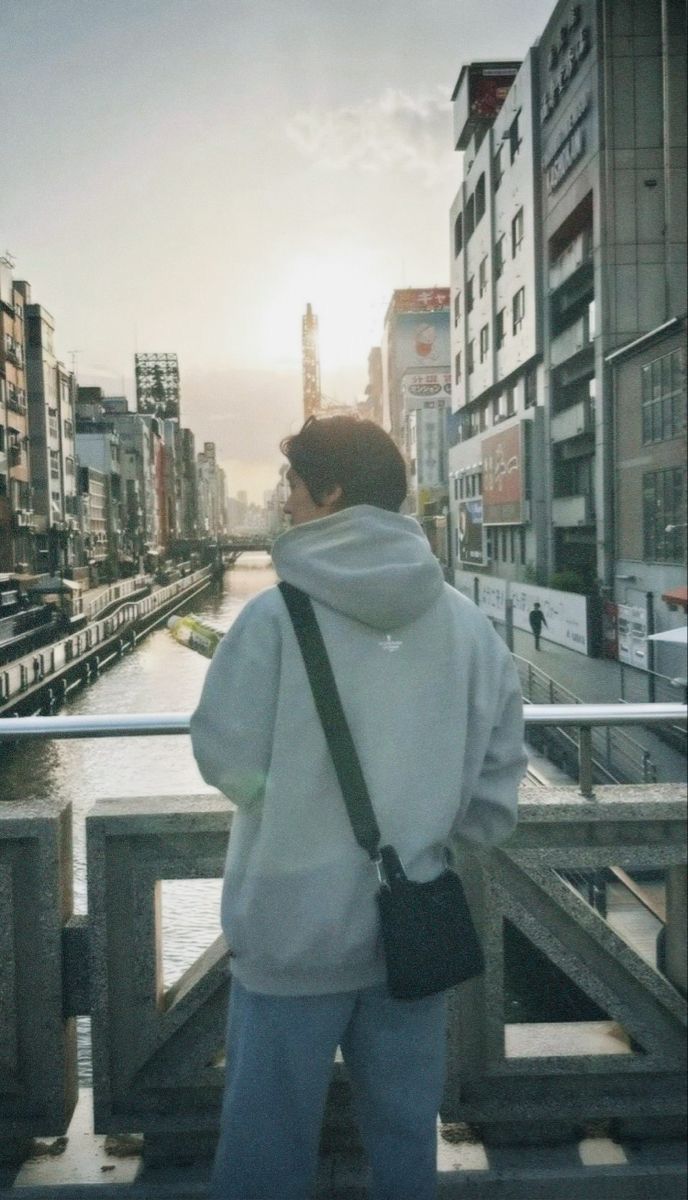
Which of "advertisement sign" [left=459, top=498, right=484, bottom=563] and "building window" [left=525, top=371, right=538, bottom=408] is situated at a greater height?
"building window" [left=525, top=371, right=538, bottom=408]

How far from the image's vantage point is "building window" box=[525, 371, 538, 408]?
36281 mm

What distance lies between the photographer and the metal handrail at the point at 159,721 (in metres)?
2.16

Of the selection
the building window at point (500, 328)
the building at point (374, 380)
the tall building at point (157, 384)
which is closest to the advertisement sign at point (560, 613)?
the building window at point (500, 328)

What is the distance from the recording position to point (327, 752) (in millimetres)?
1414

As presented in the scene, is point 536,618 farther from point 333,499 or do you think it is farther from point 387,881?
point 387,881

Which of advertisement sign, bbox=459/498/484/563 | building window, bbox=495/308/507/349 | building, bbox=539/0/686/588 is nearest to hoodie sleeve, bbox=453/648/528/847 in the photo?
building, bbox=539/0/686/588

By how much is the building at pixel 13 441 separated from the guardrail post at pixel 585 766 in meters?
44.1

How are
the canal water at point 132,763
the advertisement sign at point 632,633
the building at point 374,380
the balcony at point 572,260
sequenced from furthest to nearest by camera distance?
the building at point 374,380 → the balcony at point 572,260 → the advertisement sign at point 632,633 → the canal water at point 132,763

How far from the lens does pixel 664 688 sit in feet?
79.8

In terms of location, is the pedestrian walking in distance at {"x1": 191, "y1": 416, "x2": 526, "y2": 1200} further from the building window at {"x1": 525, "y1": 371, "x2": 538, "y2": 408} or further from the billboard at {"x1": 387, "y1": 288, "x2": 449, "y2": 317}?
the billboard at {"x1": 387, "y1": 288, "x2": 449, "y2": 317}

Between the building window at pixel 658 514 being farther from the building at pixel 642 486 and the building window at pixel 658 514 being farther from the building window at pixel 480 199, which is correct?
the building window at pixel 480 199

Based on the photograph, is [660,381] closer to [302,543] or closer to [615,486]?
[615,486]

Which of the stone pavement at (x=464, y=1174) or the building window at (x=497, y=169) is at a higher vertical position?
the building window at (x=497, y=169)

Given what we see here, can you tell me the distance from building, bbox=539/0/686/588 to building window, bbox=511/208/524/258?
2271 millimetres
